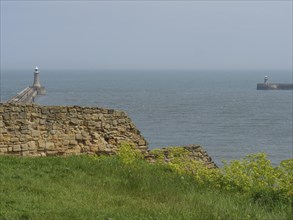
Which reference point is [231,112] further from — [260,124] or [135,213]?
[135,213]

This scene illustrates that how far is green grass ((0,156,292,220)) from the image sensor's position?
8.23 meters

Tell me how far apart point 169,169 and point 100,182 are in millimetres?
2213

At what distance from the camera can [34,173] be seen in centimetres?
1088

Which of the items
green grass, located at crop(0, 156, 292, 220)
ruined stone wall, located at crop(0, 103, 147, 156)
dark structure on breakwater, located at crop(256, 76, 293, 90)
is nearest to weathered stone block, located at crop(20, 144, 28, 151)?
ruined stone wall, located at crop(0, 103, 147, 156)

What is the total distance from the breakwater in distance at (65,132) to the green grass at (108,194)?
58 centimetres

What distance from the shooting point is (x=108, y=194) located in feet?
31.9

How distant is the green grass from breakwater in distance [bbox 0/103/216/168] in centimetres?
58

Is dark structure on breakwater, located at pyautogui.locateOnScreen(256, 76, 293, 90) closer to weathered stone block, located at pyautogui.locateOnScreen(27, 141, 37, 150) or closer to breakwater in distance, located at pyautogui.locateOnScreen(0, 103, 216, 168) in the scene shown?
breakwater in distance, located at pyautogui.locateOnScreen(0, 103, 216, 168)

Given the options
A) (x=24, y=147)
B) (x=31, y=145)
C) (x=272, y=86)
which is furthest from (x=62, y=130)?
(x=272, y=86)

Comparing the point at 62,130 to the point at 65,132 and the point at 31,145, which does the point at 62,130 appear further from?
the point at 31,145

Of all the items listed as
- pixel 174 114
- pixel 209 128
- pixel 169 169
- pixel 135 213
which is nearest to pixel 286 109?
pixel 174 114

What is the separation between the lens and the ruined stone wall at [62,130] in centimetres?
1240

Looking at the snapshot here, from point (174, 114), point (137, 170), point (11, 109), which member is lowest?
point (174, 114)

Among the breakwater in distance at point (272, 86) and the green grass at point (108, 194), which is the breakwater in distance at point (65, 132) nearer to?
the green grass at point (108, 194)
